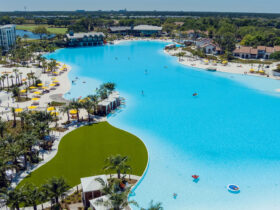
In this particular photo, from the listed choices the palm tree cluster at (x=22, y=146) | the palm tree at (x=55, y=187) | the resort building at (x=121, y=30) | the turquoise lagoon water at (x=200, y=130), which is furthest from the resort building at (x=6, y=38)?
the palm tree at (x=55, y=187)

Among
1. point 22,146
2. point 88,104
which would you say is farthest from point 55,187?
point 88,104

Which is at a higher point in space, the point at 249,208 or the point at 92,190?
the point at 92,190

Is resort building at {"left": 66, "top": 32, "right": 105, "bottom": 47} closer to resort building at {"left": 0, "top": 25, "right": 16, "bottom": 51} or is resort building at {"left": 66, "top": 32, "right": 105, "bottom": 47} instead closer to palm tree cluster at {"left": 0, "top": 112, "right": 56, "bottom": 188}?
resort building at {"left": 0, "top": 25, "right": 16, "bottom": 51}

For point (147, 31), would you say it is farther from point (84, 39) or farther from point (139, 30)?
point (84, 39)

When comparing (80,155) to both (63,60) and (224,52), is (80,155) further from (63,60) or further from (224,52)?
(224,52)

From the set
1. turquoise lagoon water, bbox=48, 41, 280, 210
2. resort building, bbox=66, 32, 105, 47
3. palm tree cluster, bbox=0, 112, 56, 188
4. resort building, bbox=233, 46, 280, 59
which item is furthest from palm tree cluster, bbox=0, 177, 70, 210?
resort building, bbox=66, 32, 105, 47

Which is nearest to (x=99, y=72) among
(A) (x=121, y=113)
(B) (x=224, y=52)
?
(A) (x=121, y=113)
